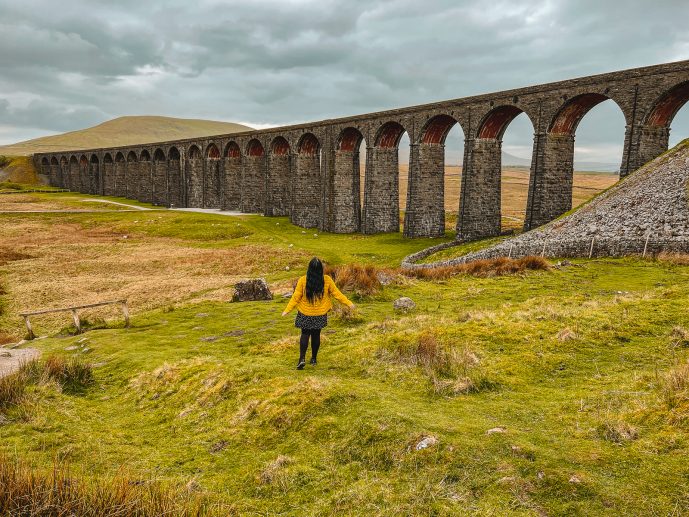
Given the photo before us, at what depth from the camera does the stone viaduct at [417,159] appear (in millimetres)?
26500

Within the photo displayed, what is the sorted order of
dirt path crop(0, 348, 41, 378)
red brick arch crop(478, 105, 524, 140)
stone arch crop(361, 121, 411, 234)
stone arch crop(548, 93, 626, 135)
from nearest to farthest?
dirt path crop(0, 348, 41, 378), stone arch crop(548, 93, 626, 135), red brick arch crop(478, 105, 524, 140), stone arch crop(361, 121, 411, 234)

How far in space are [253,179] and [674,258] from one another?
182ft

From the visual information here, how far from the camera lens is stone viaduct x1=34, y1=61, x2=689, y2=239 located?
26500 millimetres

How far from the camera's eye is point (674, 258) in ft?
53.5

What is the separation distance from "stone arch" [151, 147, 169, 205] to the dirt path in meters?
73.8

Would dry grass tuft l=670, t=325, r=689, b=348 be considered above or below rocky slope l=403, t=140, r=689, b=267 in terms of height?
below

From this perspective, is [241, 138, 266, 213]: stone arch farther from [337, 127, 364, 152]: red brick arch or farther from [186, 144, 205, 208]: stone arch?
[337, 127, 364, 152]: red brick arch

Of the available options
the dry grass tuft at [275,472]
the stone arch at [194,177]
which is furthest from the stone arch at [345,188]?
the dry grass tuft at [275,472]

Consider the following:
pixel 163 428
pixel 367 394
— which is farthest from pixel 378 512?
pixel 163 428

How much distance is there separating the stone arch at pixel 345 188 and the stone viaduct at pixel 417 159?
0.10 meters

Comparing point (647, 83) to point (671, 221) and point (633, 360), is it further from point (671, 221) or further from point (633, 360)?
point (633, 360)

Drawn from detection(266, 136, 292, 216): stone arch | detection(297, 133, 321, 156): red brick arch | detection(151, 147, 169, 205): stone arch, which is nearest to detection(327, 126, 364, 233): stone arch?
detection(297, 133, 321, 156): red brick arch

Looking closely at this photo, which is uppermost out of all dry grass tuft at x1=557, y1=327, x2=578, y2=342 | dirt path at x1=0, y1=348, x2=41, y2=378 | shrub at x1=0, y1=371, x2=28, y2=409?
dry grass tuft at x1=557, y1=327, x2=578, y2=342

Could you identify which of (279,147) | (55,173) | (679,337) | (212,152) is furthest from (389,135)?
(55,173)
